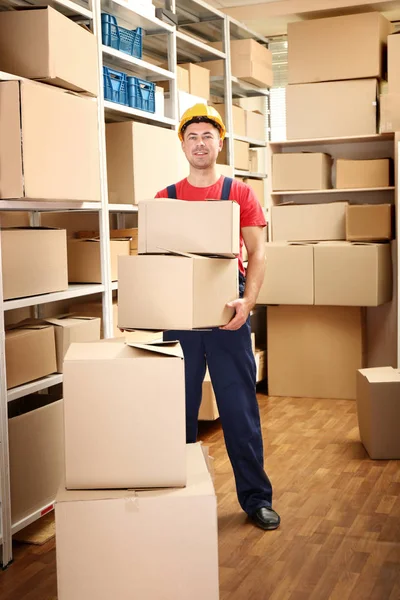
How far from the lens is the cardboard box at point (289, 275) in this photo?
4938 millimetres

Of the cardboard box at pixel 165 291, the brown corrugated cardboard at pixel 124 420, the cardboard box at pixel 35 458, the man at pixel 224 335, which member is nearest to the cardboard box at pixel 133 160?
the man at pixel 224 335

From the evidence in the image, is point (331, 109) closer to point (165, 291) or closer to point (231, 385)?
point (231, 385)

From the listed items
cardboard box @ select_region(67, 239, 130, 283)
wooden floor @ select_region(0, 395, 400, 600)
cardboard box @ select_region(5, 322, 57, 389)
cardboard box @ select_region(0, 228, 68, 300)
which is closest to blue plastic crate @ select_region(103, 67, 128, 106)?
cardboard box @ select_region(67, 239, 130, 283)

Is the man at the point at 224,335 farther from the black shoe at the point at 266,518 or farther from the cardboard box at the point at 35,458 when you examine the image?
the cardboard box at the point at 35,458

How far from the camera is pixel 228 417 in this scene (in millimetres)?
2879

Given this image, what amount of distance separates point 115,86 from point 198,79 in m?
1.22

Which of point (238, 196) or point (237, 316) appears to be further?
point (238, 196)

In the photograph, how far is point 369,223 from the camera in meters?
4.95

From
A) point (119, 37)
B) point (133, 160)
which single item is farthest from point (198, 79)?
point (133, 160)

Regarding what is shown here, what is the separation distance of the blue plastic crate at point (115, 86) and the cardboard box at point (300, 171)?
6.15 feet

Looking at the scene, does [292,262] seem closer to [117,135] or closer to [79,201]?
[117,135]

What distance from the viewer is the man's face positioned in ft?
8.98

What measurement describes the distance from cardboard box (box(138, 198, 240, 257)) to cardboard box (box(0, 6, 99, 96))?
2.47 ft

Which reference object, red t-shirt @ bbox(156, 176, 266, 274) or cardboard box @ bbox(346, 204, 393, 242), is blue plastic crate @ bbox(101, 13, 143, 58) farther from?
cardboard box @ bbox(346, 204, 393, 242)
